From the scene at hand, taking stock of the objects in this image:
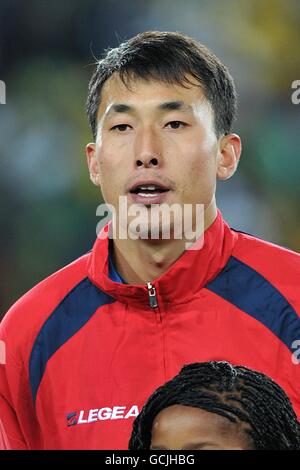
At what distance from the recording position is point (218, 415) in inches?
52.3

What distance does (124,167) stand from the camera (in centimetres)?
179

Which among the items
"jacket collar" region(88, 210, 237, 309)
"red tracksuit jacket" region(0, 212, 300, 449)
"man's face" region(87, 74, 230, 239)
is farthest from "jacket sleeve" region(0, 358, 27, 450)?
"man's face" region(87, 74, 230, 239)

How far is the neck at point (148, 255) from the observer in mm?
1879

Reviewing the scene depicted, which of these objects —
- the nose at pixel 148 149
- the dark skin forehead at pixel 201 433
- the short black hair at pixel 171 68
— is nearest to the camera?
the dark skin forehead at pixel 201 433

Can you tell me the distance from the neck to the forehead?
0.24 meters

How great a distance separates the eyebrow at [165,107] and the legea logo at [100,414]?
2.08 ft

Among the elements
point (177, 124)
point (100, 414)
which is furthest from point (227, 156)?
point (100, 414)

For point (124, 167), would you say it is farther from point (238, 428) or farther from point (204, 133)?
point (238, 428)

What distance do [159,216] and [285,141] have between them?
62.1 inches

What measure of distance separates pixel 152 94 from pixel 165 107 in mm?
47

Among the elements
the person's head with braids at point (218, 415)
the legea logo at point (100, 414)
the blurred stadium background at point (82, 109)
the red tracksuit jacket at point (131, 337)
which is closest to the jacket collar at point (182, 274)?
the red tracksuit jacket at point (131, 337)

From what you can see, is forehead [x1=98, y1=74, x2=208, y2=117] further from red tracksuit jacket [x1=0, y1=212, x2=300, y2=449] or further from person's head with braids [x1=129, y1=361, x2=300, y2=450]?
person's head with braids [x1=129, y1=361, x2=300, y2=450]

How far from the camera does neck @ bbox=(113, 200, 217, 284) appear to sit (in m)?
1.88

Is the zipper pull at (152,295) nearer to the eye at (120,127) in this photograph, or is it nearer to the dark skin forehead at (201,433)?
the eye at (120,127)
